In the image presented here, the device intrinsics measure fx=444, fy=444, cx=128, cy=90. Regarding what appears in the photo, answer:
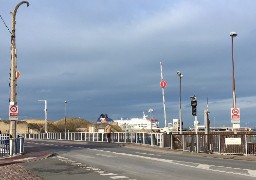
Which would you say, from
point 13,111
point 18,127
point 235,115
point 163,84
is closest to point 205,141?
point 235,115

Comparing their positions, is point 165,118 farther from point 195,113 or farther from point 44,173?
point 44,173

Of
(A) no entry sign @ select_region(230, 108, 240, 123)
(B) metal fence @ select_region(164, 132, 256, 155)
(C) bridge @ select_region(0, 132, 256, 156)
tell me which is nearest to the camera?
(C) bridge @ select_region(0, 132, 256, 156)

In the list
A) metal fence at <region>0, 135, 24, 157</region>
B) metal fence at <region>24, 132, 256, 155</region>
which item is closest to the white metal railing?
metal fence at <region>24, 132, 256, 155</region>

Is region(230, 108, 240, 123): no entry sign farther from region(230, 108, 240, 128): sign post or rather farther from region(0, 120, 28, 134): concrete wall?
region(0, 120, 28, 134): concrete wall

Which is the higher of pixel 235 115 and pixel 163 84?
pixel 163 84

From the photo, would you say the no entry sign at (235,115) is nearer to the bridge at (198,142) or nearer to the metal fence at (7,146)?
the bridge at (198,142)

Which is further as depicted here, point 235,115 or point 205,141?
point 205,141

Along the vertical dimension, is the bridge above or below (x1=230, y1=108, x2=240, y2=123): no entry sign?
below

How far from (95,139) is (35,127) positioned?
79706mm

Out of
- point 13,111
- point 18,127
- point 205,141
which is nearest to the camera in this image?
point 13,111

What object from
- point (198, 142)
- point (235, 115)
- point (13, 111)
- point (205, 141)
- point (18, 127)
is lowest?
point (18, 127)

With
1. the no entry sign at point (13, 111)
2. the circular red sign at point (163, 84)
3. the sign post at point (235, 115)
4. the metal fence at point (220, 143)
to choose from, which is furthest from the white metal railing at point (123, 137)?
the no entry sign at point (13, 111)

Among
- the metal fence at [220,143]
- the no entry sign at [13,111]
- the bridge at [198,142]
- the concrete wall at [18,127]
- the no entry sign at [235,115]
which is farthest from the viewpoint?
the concrete wall at [18,127]

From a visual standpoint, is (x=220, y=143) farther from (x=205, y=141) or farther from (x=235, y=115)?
(x=235, y=115)
